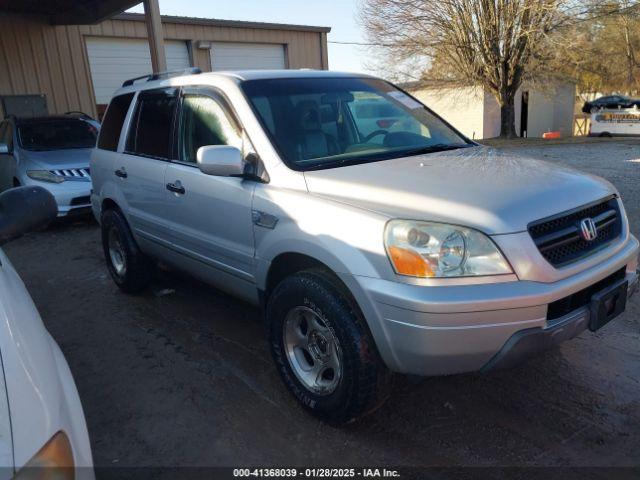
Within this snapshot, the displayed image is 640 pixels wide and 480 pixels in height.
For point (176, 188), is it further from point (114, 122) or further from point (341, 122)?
point (114, 122)

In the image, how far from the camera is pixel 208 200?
3.41 m

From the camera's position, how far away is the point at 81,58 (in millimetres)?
13195

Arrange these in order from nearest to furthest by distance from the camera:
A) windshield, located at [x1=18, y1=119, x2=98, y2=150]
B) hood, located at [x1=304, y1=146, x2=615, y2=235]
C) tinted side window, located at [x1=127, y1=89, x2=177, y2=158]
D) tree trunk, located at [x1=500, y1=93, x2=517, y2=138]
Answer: hood, located at [x1=304, y1=146, x2=615, y2=235], tinted side window, located at [x1=127, y1=89, x2=177, y2=158], windshield, located at [x1=18, y1=119, x2=98, y2=150], tree trunk, located at [x1=500, y1=93, x2=517, y2=138]

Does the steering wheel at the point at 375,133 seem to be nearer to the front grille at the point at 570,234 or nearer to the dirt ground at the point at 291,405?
the front grille at the point at 570,234

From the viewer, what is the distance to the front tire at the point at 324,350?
2510mm

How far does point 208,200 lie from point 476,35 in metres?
20.5

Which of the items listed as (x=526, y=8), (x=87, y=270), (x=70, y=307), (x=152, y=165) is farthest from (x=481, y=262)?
(x=526, y=8)

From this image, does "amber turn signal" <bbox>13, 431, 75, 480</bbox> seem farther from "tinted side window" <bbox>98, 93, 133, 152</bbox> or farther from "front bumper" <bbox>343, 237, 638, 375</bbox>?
"tinted side window" <bbox>98, 93, 133, 152</bbox>

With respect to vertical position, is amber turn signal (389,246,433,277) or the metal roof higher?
the metal roof

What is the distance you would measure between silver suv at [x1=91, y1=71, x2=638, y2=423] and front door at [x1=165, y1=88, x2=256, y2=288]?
1 centimetres

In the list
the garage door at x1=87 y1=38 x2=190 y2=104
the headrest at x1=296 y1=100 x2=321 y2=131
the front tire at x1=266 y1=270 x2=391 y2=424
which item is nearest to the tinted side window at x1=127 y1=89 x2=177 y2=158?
the headrest at x1=296 y1=100 x2=321 y2=131

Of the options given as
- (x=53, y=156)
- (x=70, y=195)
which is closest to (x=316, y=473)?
(x=70, y=195)

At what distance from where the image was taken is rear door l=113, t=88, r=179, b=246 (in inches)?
156

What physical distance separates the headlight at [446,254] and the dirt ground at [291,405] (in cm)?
63
